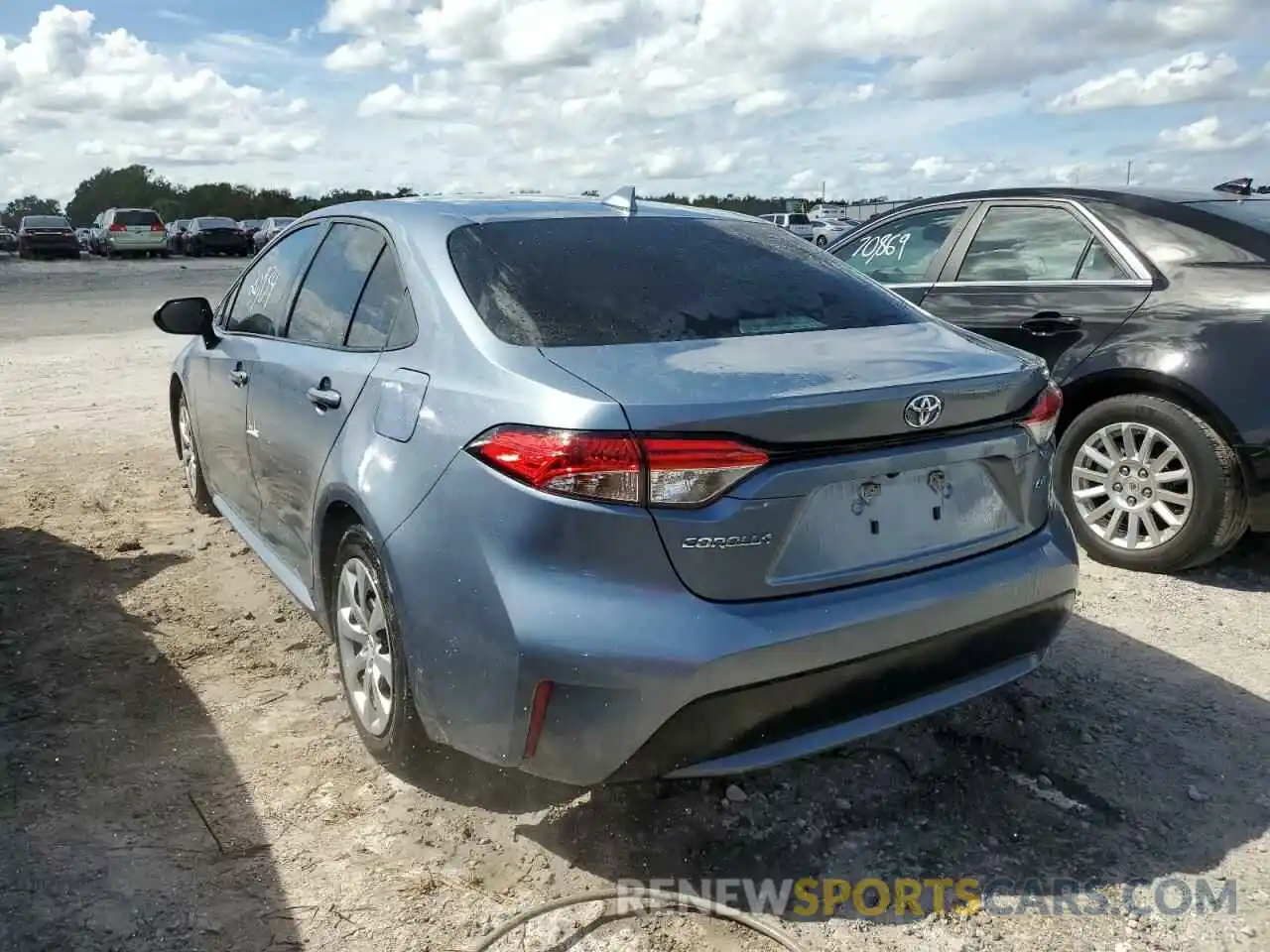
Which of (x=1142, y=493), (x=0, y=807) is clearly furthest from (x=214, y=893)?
(x=1142, y=493)

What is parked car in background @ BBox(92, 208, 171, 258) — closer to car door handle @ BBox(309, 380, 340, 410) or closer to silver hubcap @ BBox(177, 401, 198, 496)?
silver hubcap @ BBox(177, 401, 198, 496)

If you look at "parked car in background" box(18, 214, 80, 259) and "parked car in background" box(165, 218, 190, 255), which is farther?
"parked car in background" box(165, 218, 190, 255)

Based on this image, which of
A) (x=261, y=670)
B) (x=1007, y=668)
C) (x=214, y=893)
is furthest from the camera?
(x=261, y=670)

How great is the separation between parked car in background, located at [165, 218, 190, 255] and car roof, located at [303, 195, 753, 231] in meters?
42.9

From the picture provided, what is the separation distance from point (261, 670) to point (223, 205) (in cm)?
8114

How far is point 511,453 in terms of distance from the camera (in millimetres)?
2371

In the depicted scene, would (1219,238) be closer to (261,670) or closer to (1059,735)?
(1059,735)

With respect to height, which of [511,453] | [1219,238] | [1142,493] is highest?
[1219,238]

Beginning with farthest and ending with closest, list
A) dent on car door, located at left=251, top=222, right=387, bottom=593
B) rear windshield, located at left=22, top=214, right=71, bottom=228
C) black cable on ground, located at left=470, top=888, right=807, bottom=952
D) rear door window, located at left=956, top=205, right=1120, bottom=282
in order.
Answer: rear windshield, located at left=22, top=214, right=71, bottom=228 → rear door window, located at left=956, top=205, right=1120, bottom=282 → dent on car door, located at left=251, top=222, right=387, bottom=593 → black cable on ground, located at left=470, top=888, right=807, bottom=952

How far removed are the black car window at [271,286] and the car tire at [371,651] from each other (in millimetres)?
1260

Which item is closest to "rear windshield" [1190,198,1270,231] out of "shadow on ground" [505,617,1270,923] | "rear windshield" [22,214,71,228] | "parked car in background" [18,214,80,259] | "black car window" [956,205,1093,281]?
"black car window" [956,205,1093,281]

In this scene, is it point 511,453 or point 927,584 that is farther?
point 927,584

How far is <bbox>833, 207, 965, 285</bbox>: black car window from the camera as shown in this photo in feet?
19.4

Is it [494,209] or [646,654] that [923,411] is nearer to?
[646,654]
